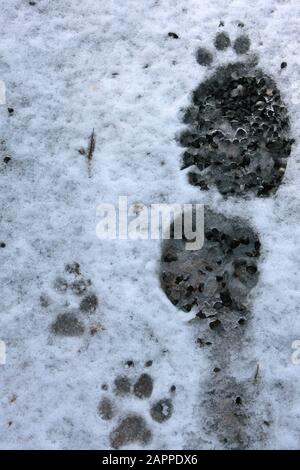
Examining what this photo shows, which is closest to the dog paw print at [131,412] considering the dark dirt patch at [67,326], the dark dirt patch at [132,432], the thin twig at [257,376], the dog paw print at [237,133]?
the dark dirt patch at [132,432]

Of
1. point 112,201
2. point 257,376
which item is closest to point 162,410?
point 257,376

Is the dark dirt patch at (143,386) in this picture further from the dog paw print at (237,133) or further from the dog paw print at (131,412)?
the dog paw print at (237,133)

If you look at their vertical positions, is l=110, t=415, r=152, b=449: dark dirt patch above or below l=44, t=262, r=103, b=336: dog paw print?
below

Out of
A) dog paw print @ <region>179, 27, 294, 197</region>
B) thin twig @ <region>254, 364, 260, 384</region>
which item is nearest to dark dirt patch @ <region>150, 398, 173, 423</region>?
thin twig @ <region>254, 364, 260, 384</region>

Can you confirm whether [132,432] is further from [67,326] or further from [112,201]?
[112,201]

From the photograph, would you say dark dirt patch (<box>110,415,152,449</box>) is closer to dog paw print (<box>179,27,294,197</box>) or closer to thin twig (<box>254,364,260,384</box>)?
thin twig (<box>254,364,260,384</box>)

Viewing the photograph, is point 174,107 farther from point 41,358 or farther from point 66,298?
point 41,358
